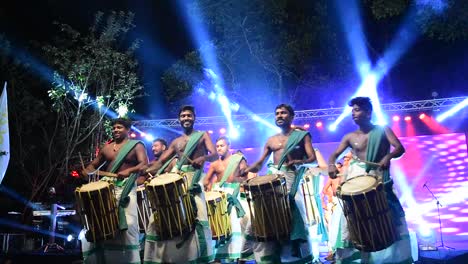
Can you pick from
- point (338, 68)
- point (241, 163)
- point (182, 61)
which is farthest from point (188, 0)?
point (241, 163)

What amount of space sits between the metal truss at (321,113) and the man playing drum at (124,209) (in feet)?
23.3

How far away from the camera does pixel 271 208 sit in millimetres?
5281

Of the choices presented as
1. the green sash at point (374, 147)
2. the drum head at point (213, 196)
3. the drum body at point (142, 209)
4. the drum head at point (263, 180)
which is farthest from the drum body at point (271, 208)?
the drum body at point (142, 209)

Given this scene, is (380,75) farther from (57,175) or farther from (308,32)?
(57,175)

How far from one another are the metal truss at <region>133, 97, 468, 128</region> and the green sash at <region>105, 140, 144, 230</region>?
7121mm

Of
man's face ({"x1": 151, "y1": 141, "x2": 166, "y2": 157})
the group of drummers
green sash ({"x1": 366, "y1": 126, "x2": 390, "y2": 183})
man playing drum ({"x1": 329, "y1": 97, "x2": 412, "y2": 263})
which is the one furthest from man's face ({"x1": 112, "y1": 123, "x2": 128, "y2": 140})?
green sash ({"x1": 366, "y1": 126, "x2": 390, "y2": 183})

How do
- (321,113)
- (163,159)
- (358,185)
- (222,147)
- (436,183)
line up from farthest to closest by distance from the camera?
(321,113)
(436,183)
(222,147)
(163,159)
(358,185)

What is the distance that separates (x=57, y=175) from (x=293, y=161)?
11.0m

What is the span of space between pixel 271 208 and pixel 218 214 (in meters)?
2.12

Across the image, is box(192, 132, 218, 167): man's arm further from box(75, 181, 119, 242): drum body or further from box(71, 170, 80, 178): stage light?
box(71, 170, 80, 178): stage light

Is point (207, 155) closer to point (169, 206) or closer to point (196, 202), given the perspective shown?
point (196, 202)

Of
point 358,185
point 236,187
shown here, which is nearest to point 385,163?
point 358,185

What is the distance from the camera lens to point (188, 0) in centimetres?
1698

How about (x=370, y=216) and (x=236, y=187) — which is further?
(x=236, y=187)
